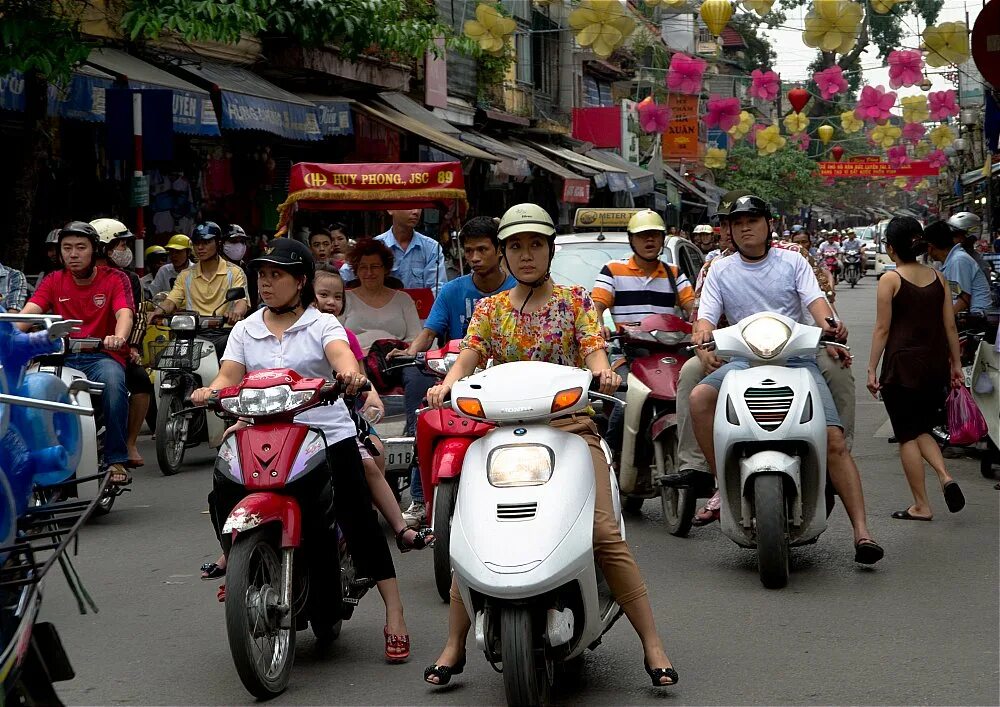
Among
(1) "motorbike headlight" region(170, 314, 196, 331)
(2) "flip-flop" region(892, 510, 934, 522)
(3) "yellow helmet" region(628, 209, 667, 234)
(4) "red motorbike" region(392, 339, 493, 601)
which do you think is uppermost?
(3) "yellow helmet" region(628, 209, 667, 234)

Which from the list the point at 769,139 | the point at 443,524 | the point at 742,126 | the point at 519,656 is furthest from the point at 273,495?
the point at 742,126

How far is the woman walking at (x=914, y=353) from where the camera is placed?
8234 millimetres

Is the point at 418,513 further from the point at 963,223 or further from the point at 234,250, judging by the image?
the point at 963,223

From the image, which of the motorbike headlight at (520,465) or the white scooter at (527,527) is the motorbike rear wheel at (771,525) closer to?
the white scooter at (527,527)

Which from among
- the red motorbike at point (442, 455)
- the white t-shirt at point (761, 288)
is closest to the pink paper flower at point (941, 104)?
the white t-shirt at point (761, 288)

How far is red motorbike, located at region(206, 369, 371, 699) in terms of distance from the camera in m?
5.02

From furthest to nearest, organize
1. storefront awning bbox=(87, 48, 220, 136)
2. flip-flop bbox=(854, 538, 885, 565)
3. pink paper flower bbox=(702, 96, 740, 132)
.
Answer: pink paper flower bbox=(702, 96, 740, 132) < storefront awning bbox=(87, 48, 220, 136) < flip-flop bbox=(854, 538, 885, 565)

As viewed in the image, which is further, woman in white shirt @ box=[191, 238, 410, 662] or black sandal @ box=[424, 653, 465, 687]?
woman in white shirt @ box=[191, 238, 410, 662]

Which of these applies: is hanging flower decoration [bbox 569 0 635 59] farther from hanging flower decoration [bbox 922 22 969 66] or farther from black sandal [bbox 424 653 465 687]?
black sandal [bbox 424 653 465 687]

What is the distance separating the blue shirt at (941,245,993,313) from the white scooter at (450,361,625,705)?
25.9 ft

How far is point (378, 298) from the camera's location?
9.13m

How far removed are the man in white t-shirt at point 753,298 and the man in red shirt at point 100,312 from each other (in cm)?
374

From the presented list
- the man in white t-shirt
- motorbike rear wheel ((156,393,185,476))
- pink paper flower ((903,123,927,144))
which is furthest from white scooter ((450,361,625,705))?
pink paper flower ((903,123,927,144))

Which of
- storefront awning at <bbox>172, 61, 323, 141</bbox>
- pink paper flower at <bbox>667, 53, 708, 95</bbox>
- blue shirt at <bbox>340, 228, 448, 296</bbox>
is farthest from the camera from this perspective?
Result: pink paper flower at <bbox>667, 53, 708, 95</bbox>
